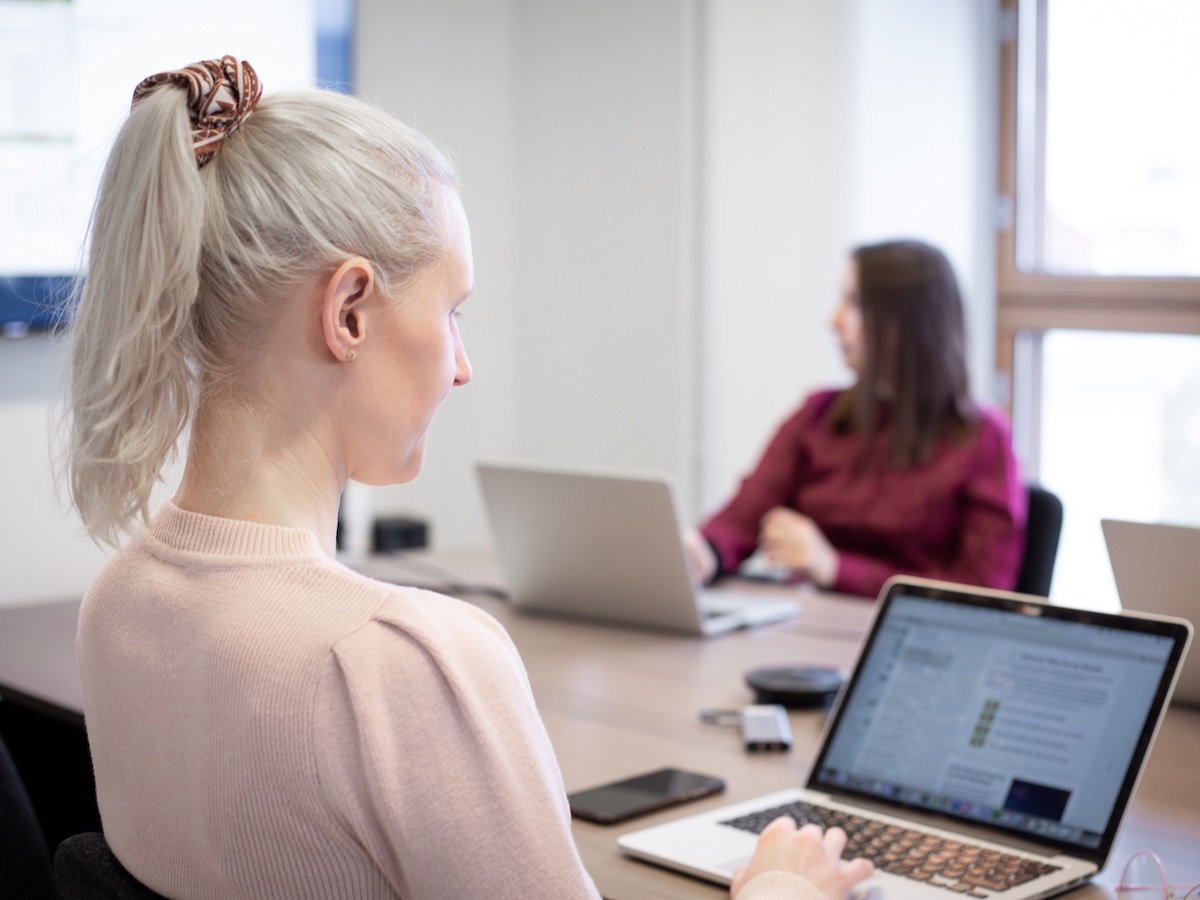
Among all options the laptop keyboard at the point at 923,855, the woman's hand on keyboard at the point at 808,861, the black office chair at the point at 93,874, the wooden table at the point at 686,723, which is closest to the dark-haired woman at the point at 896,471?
the wooden table at the point at 686,723

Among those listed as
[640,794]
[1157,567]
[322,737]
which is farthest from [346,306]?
[1157,567]

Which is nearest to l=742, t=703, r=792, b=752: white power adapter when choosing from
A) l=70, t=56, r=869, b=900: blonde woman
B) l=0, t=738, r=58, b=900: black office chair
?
l=70, t=56, r=869, b=900: blonde woman

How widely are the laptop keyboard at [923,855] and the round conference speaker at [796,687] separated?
41cm

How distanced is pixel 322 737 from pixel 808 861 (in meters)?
0.49

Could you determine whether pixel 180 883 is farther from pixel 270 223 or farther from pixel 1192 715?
pixel 1192 715

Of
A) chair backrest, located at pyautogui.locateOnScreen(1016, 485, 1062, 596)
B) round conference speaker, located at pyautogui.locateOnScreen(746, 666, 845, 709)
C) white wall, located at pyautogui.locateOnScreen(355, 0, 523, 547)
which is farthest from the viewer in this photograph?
white wall, located at pyautogui.locateOnScreen(355, 0, 523, 547)

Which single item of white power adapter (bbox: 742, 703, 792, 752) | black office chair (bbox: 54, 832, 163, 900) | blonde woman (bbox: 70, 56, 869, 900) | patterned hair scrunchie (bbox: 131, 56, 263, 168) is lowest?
white power adapter (bbox: 742, 703, 792, 752)

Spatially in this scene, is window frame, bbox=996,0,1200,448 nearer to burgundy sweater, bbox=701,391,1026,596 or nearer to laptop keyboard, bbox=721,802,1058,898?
burgundy sweater, bbox=701,391,1026,596

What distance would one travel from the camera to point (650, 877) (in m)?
1.31

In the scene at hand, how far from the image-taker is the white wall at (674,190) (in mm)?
3766

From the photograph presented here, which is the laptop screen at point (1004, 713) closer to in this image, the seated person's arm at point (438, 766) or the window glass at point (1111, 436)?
the seated person's arm at point (438, 766)

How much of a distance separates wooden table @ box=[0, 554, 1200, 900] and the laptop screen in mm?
81

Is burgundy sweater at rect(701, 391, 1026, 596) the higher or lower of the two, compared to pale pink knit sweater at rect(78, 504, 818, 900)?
lower

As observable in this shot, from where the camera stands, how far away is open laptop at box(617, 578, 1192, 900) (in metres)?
1.31
